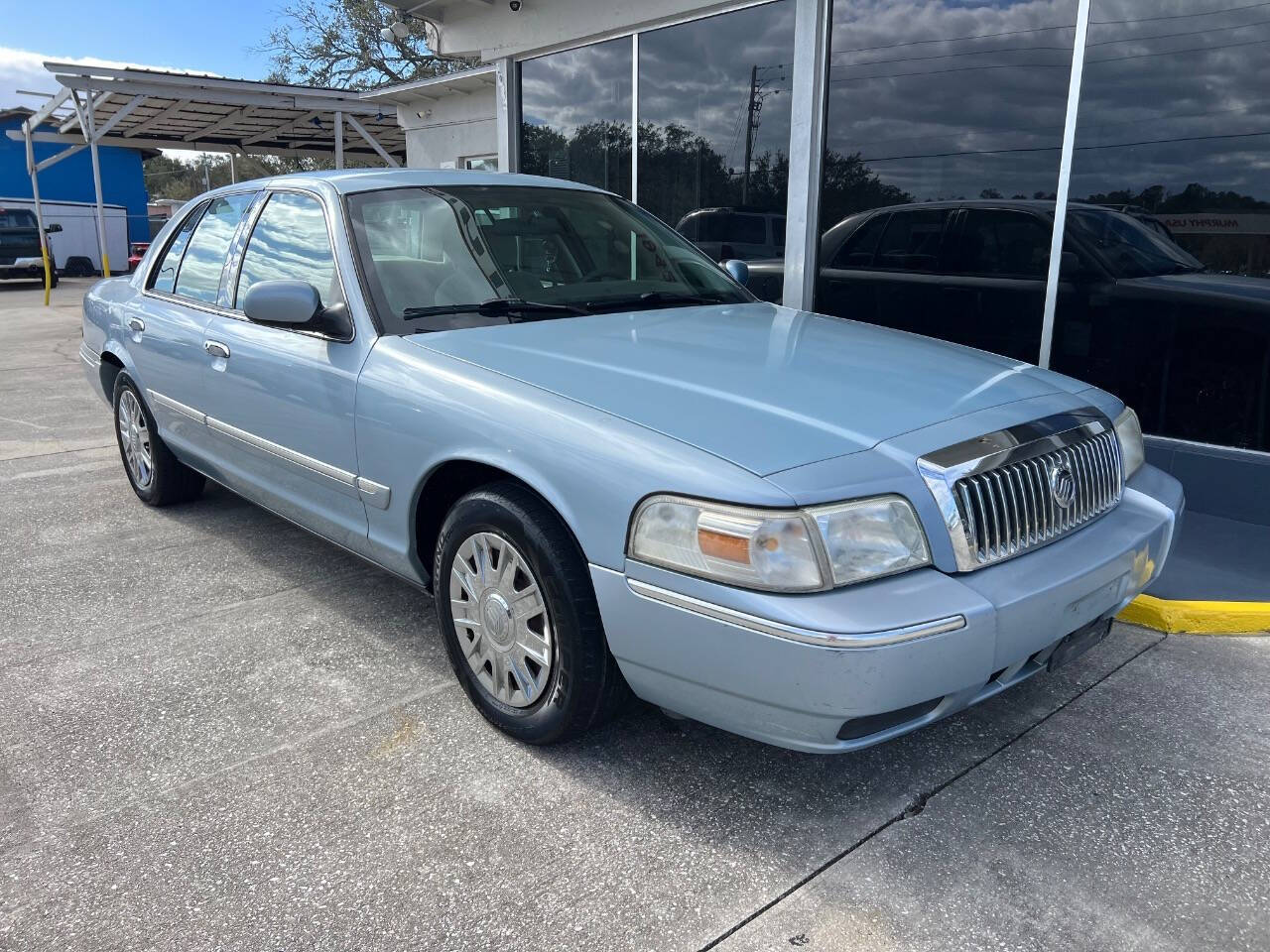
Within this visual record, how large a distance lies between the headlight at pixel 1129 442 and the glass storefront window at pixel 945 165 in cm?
281

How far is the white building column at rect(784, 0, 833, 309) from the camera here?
21.8 feet

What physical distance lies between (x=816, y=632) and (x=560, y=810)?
927 mm

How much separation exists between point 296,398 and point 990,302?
14.3 ft

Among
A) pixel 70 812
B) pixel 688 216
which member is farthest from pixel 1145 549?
pixel 688 216

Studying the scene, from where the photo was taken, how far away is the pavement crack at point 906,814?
2160mm

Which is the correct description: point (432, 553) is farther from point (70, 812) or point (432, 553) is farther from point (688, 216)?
point (688, 216)

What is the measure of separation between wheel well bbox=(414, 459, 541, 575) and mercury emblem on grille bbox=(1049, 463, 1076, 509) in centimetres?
152

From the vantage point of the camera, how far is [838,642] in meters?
2.08

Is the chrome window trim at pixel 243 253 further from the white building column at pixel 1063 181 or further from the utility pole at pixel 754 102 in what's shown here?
the utility pole at pixel 754 102

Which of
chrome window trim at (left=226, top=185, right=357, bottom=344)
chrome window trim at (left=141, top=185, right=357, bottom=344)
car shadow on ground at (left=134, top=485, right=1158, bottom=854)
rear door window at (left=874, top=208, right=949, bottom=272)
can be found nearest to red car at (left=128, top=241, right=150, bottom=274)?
rear door window at (left=874, top=208, right=949, bottom=272)

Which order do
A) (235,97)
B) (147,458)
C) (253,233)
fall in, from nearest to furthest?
(253,233) < (147,458) < (235,97)

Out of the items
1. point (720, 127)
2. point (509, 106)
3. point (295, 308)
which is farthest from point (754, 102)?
point (295, 308)

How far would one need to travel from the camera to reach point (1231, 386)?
511cm

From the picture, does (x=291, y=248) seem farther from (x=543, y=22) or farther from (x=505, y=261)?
(x=543, y=22)
